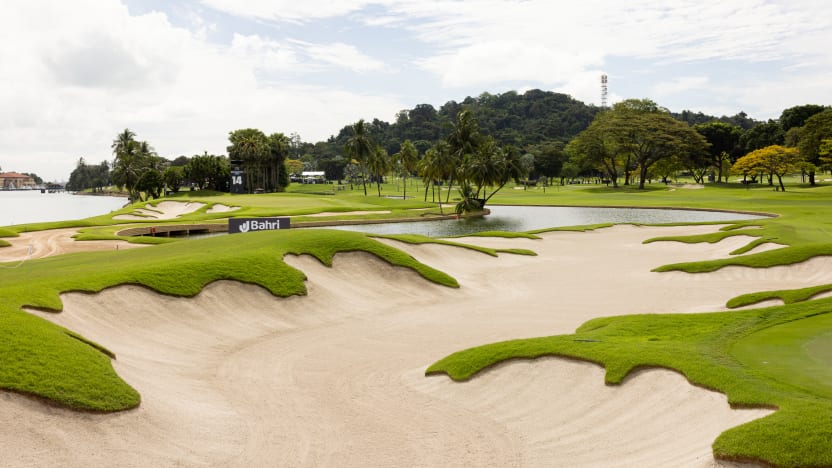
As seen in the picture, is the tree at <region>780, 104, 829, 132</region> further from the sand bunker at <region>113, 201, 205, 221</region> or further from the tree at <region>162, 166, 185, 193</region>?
the tree at <region>162, 166, 185, 193</region>

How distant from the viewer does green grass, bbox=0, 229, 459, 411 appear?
479 inches

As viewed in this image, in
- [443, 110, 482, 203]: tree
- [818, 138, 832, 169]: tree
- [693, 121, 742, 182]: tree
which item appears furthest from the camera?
[693, 121, 742, 182]: tree

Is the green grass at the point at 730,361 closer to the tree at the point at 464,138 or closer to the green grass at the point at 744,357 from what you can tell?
the green grass at the point at 744,357

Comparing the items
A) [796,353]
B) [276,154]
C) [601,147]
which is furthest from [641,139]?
[796,353]

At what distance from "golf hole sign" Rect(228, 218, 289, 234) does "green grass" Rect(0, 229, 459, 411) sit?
13135mm

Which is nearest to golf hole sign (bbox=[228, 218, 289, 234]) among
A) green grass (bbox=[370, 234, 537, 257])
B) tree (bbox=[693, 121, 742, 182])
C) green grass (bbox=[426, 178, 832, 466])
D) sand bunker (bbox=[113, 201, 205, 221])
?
green grass (bbox=[370, 234, 537, 257])

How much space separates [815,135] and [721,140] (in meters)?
39.5

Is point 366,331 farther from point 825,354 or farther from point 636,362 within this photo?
point 825,354

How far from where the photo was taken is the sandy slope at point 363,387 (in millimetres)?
11281

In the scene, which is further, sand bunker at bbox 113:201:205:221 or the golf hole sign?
sand bunker at bbox 113:201:205:221

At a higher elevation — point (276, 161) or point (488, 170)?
point (276, 161)

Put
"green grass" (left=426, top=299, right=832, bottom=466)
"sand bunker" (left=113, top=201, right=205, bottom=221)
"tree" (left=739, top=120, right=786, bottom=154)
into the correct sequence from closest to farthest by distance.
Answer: "green grass" (left=426, top=299, right=832, bottom=466), "sand bunker" (left=113, top=201, right=205, bottom=221), "tree" (left=739, top=120, right=786, bottom=154)

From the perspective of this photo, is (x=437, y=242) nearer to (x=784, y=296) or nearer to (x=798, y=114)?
(x=784, y=296)

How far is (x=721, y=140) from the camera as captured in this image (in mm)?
143750
